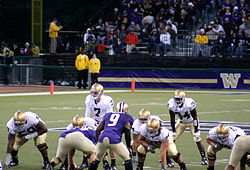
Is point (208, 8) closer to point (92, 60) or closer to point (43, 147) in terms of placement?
point (92, 60)

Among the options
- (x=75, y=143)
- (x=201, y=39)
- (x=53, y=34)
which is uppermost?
(x=53, y=34)

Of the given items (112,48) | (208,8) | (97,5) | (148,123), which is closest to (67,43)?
(112,48)

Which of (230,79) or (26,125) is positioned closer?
(26,125)

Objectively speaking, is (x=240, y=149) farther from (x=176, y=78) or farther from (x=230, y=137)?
(x=176, y=78)

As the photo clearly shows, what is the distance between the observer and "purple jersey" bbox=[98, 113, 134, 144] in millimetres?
10922

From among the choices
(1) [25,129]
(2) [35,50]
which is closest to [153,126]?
(1) [25,129]

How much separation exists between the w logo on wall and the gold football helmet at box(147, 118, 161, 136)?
21.3 meters

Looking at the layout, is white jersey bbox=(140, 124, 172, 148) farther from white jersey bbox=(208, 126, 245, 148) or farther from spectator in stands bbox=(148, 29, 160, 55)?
spectator in stands bbox=(148, 29, 160, 55)

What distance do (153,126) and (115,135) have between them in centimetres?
69

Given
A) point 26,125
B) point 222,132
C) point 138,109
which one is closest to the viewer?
point 222,132

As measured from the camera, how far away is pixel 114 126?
1115 cm

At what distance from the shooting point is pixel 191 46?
32312mm

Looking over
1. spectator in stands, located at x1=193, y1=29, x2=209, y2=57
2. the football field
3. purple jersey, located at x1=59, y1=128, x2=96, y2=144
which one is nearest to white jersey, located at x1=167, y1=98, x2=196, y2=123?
the football field

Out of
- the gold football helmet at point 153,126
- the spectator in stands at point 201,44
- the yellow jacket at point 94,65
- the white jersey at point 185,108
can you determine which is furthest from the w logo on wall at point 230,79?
the gold football helmet at point 153,126
